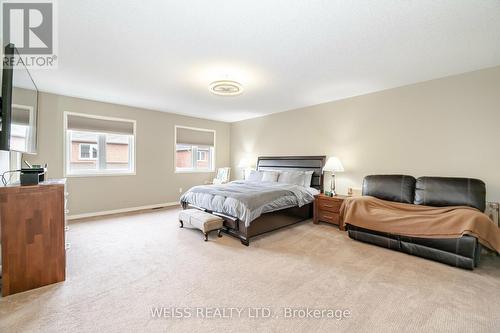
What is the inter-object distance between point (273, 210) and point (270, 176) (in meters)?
1.73

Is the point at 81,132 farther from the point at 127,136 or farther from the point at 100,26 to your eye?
the point at 100,26

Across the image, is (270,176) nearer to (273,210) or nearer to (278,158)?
(278,158)

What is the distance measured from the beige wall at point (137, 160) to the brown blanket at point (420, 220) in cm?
442

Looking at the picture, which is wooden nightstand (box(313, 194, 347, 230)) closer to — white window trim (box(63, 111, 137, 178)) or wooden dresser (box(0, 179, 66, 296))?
wooden dresser (box(0, 179, 66, 296))

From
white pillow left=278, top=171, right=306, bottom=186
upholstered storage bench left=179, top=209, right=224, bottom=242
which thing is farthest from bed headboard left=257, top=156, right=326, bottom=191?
upholstered storage bench left=179, top=209, right=224, bottom=242

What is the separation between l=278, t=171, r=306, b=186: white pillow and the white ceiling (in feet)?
5.92

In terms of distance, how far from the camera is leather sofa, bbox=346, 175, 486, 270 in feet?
8.02

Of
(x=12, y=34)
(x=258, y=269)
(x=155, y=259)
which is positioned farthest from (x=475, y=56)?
(x=12, y=34)

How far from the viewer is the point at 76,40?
2.36 meters

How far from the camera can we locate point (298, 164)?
5.16 m

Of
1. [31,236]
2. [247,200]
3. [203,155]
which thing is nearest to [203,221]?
[247,200]

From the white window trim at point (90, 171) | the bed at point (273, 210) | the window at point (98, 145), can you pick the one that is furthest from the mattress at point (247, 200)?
the window at point (98, 145)

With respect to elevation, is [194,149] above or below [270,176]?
above

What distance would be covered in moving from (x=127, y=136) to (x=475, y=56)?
20.6 ft
